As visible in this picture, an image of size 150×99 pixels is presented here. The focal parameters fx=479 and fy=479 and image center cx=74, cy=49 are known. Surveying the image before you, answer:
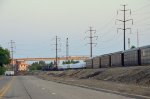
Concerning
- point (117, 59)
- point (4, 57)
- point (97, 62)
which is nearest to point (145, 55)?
point (117, 59)

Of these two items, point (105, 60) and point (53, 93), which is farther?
point (105, 60)

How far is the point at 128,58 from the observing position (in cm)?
6406

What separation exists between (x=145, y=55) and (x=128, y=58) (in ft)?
33.9

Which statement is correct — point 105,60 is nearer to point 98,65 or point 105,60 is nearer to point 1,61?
point 98,65

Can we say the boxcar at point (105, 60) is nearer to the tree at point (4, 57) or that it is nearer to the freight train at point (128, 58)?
the freight train at point (128, 58)

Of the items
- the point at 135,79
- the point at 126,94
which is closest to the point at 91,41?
the point at 135,79

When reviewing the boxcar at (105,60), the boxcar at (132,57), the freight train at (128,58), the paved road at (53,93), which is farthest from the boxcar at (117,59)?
the paved road at (53,93)

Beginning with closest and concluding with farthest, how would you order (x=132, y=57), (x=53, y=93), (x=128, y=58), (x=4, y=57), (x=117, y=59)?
(x=53, y=93)
(x=132, y=57)
(x=128, y=58)
(x=117, y=59)
(x=4, y=57)

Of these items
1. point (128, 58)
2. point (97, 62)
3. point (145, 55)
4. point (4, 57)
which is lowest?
point (97, 62)

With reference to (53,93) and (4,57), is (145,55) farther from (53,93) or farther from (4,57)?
(4,57)

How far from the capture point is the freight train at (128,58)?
54438mm

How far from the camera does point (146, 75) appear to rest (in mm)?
41062

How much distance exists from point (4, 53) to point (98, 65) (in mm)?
89893

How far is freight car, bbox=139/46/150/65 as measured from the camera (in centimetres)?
5241
